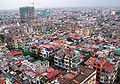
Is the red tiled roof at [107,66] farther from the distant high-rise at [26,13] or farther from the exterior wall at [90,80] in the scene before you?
the distant high-rise at [26,13]

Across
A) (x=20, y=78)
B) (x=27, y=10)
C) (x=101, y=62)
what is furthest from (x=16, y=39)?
(x=27, y=10)

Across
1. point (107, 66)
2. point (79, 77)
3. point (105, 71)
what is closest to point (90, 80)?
point (79, 77)

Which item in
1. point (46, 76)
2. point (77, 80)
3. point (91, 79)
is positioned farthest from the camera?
point (46, 76)

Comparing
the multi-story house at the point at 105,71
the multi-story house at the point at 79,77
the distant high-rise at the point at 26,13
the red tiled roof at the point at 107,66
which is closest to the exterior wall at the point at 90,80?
the multi-story house at the point at 79,77

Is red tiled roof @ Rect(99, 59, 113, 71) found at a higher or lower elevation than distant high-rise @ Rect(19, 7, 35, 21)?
lower

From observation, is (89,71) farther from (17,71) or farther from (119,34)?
(119,34)

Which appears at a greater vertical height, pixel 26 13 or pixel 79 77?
pixel 26 13

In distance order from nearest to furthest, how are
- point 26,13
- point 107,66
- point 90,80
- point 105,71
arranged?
point 90,80
point 105,71
point 107,66
point 26,13

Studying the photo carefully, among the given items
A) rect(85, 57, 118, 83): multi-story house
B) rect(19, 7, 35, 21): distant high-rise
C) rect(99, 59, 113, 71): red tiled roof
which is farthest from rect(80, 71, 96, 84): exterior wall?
rect(19, 7, 35, 21): distant high-rise

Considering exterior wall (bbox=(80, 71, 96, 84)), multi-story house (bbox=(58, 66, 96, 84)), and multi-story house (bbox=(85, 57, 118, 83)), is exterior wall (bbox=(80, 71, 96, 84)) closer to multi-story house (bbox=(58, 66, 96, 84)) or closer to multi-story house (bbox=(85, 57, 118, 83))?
multi-story house (bbox=(58, 66, 96, 84))

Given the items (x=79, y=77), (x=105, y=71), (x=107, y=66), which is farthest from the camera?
(x=107, y=66)

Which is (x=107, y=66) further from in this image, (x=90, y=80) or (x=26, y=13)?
(x=26, y=13)
